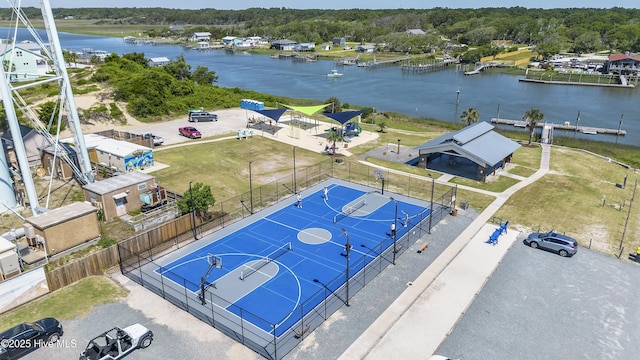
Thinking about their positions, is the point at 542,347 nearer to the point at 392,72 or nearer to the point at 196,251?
the point at 196,251

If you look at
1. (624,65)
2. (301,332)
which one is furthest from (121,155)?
(624,65)

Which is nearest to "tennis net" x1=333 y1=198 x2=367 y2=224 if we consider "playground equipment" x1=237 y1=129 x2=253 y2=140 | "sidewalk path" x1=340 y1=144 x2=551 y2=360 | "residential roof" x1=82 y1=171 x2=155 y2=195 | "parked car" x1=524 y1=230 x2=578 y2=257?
"sidewalk path" x1=340 y1=144 x2=551 y2=360

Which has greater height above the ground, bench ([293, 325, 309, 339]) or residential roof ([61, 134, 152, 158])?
residential roof ([61, 134, 152, 158])

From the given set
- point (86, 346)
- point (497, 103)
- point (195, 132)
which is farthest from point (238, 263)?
point (497, 103)

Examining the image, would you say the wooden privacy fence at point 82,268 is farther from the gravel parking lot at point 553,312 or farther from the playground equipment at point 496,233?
the playground equipment at point 496,233

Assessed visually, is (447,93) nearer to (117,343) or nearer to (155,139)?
(155,139)

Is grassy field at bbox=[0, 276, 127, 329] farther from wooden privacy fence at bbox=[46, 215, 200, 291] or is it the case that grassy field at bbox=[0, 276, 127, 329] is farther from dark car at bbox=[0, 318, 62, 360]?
dark car at bbox=[0, 318, 62, 360]

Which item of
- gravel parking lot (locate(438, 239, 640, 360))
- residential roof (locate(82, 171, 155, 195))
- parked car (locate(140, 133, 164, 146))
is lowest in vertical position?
gravel parking lot (locate(438, 239, 640, 360))

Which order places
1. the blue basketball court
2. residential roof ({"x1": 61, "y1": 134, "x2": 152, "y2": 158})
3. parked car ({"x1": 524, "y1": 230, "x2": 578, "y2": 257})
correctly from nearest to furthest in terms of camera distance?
the blue basketball court
parked car ({"x1": 524, "y1": 230, "x2": 578, "y2": 257})
residential roof ({"x1": 61, "y1": 134, "x2": 152, "y2": 158})
